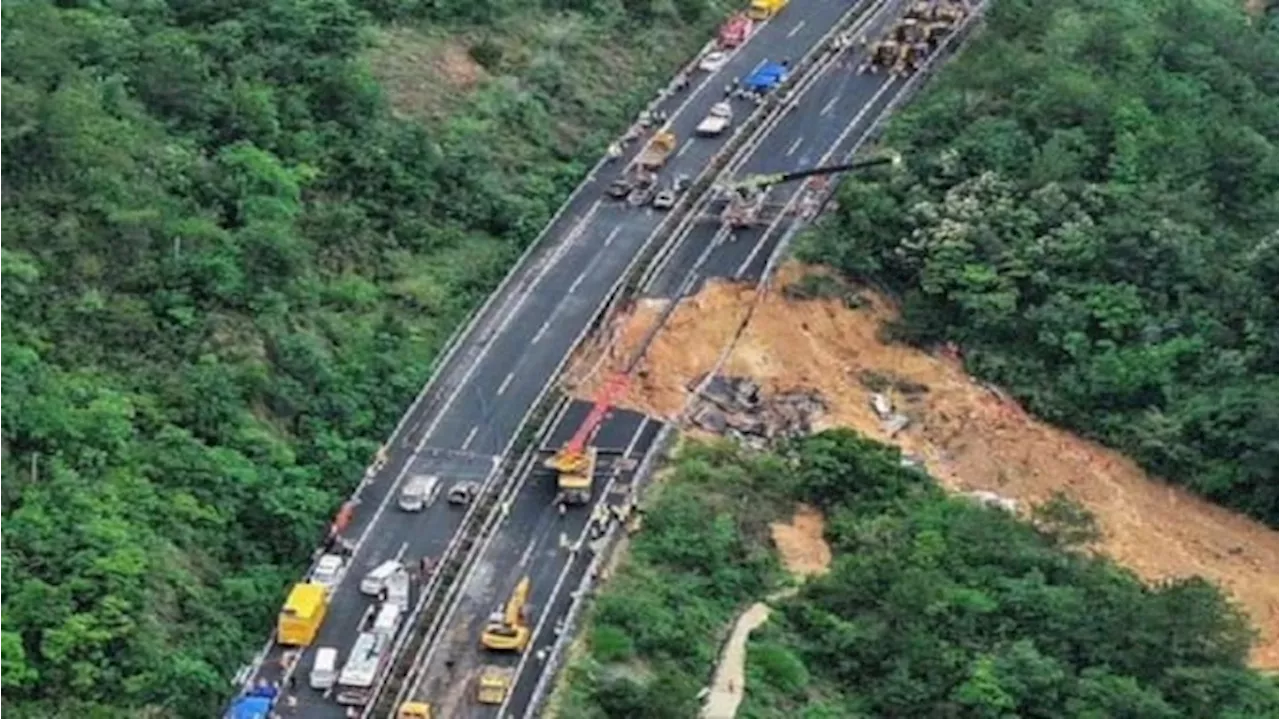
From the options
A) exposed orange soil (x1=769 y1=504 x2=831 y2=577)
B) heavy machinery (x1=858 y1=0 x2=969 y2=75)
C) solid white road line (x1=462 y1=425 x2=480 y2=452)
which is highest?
heavy machinery (x1=858 y1=0 x2=969 y2=75)

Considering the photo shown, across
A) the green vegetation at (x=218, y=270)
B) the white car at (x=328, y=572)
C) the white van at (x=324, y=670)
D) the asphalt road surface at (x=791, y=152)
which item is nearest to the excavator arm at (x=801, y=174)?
the asphalt road surface at (x=791, y=152)

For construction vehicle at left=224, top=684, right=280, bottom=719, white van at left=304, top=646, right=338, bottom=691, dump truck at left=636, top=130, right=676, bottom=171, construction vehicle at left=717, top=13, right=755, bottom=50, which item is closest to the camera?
construction vehicle at left=224, top=684, right=280, bottom=719

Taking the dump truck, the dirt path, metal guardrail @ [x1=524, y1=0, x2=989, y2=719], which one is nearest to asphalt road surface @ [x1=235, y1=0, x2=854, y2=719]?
the dump truck

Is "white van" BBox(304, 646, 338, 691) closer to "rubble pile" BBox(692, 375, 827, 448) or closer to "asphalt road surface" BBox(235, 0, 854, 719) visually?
"asphalt road surface" BBox(235, 0, 854, 719)

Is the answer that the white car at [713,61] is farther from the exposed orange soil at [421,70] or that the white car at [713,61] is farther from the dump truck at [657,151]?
the exposed orange soil at [421,70]

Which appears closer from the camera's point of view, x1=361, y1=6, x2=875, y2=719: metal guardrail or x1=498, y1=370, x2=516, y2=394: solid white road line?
x1=361, y1=6, x2=875, y2=719: metal guardrail

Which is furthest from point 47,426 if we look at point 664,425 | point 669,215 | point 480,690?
point 669,215

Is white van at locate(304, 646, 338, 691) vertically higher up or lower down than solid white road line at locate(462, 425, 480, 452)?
lower down

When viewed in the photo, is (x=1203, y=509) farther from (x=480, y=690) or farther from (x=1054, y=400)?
(x=480, y=690)
